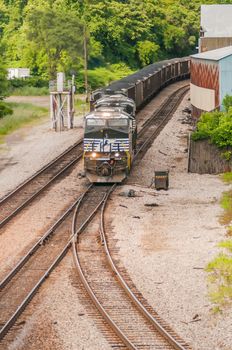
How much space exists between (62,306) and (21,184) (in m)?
15.8

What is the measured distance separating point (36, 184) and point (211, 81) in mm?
16802

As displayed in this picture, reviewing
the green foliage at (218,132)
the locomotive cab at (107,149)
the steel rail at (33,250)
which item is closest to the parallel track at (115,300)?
the steel rail at (33,250)

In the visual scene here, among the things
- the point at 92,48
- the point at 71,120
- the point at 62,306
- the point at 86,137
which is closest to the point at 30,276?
the point at 62,306

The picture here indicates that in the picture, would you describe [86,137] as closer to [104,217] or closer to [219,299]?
[104,217]

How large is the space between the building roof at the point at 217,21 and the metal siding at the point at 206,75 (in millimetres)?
23893

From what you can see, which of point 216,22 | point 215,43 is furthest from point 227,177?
point 216,22

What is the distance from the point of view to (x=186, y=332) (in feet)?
50.2

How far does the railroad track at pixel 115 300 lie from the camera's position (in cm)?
1481

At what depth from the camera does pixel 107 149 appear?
30844 millimetres

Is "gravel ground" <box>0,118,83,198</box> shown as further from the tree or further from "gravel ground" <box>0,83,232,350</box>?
the tree

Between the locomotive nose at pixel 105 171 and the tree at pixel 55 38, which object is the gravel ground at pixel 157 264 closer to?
the locomotive nose at pixel 105 171

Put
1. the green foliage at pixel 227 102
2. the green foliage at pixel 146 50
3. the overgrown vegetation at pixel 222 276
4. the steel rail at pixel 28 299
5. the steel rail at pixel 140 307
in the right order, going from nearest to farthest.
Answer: the steel rail at pixel 140 307, the steel rail at pixel 28 299, the overgrown vegetation at pixel 222 276, the green foliage at pixel 227 102, the green foliage at pixel 146 50

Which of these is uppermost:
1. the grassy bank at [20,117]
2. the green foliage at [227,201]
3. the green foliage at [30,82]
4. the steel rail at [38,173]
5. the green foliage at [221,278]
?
the green foliage at [221,278]

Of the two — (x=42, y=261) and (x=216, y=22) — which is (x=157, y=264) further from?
(x=216, y=22)
